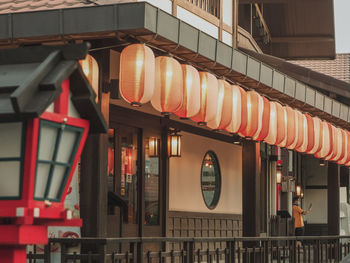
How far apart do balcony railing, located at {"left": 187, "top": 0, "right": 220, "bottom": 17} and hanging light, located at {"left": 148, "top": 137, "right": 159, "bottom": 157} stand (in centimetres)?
290

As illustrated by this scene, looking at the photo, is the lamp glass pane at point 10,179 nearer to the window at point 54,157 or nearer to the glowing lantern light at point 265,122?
the window at point 54,157

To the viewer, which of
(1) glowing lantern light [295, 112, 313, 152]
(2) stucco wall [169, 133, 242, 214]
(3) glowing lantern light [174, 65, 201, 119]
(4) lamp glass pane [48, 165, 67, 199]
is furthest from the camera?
(1) glowing lantern light [295, 112, 313, 152]

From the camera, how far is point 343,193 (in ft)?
100

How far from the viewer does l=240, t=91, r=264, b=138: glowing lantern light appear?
15.6 meters

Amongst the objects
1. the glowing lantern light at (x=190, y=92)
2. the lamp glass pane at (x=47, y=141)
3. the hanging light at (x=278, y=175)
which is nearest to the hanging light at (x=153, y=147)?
the glowing lantern light at (x=190, y=92)

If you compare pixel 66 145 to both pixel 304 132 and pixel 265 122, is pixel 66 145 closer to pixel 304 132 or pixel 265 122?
pixel 265 122

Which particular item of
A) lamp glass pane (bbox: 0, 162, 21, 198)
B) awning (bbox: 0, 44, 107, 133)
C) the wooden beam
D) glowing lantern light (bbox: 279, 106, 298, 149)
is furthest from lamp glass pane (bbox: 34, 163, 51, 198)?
the wooden beam

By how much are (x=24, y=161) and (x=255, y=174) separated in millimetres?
12783

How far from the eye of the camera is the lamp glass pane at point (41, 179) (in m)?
4.82

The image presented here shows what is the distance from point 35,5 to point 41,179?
7.31 meters

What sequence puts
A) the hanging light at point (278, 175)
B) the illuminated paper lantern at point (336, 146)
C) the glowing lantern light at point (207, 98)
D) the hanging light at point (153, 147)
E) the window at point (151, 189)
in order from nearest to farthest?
1. the glowing lantern light at point (207, 98)
2. the window at point (151, 189)
3. the hanging light at point (153, 147)
4. the illuminated paper lantern at point (336, 146)
5. the hanging light at point (278, 175)

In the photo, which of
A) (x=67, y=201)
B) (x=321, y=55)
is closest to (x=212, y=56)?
(x=67, y=201)

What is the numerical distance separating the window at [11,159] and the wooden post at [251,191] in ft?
41.4

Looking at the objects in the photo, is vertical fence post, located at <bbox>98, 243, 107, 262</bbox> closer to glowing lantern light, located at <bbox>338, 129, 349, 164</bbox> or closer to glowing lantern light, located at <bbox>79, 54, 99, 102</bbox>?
glowing lantern light, located at <bbox>79, 54, 99, 102</bbox>
